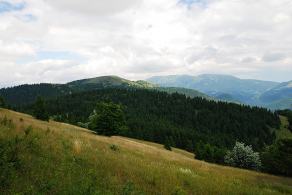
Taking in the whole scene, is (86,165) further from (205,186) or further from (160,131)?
(160,131)

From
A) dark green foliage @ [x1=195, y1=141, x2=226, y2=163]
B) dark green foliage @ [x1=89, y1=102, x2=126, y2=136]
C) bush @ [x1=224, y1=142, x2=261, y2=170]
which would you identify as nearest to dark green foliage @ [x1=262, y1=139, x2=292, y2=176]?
bush @ [x1=224, y1=142, x2=261, y2=170]

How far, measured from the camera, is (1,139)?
12336 mm

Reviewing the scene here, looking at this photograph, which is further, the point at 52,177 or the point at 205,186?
the point at 205,186

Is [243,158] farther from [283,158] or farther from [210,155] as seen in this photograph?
[210,155]

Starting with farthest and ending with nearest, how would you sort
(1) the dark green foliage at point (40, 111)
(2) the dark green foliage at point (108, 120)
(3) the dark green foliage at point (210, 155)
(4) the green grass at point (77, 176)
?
(3) the dark green foliage at point (210, 155) < (1) the dark green foliage at point (40, 111) < (2) the dark green foliage at point (108, 120) < (4) the green grass at point (77, 176)

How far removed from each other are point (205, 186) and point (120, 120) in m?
57.5

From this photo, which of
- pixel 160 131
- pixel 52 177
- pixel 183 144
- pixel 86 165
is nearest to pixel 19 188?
pixel 52 177

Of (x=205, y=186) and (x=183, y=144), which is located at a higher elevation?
(x=205, y=186)

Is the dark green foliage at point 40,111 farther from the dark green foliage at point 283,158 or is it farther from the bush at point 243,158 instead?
the dark green foliage at point 283,158

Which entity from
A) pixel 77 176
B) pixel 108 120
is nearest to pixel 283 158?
pixel 108 120

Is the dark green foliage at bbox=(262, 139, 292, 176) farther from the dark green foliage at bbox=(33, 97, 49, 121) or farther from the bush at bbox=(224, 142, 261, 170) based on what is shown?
the dark green foliage at bbox=(33, 97, 49, 121)

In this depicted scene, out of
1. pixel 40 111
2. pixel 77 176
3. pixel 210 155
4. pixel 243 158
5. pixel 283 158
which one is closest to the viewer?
pixel 77 176

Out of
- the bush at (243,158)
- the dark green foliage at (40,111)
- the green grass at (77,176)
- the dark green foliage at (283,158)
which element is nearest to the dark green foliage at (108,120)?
the dark green foliage at (40,111)

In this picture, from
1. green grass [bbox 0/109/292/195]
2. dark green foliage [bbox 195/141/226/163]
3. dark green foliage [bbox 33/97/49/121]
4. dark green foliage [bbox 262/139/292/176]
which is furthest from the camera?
dark green foliage [bbox 195/141/226/163]
